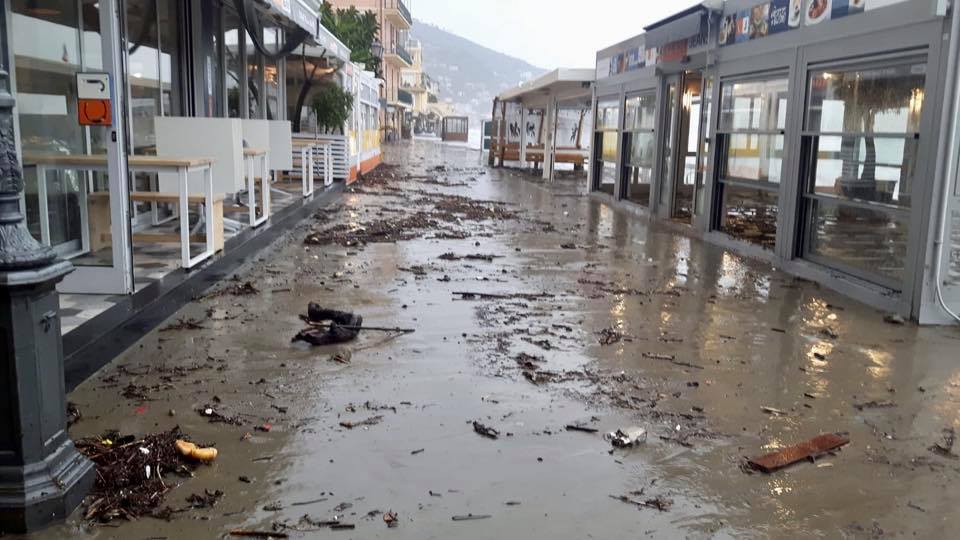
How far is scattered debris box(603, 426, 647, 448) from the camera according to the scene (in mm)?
4031

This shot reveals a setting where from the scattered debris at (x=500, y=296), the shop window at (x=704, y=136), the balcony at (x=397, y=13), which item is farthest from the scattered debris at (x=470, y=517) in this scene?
the balcony at (x=397, y=13)

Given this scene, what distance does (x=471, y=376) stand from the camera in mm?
5020

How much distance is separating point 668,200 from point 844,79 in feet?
18.1

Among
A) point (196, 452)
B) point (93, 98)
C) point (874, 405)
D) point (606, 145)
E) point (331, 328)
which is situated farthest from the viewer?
point (606, 145)

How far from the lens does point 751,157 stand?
10.6m

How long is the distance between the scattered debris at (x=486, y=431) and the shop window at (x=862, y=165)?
4.85 metres

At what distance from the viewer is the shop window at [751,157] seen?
32.2 ft

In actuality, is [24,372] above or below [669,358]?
above

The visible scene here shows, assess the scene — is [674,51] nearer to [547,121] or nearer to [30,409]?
[30,409]

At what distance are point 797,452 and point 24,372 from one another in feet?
11.4

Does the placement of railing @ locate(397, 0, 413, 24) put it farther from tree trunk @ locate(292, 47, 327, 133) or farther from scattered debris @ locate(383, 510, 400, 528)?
scattered debris @ locate(383, 510, 400, 528)

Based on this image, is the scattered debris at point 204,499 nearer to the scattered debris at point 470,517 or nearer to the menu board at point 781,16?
the scattered debris at point 470,517

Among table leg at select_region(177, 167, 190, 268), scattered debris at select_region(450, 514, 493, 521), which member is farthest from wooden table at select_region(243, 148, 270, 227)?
scattered debris at select_region(450, 514, 493, 521)

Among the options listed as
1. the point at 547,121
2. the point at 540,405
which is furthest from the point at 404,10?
the point at 540,405
